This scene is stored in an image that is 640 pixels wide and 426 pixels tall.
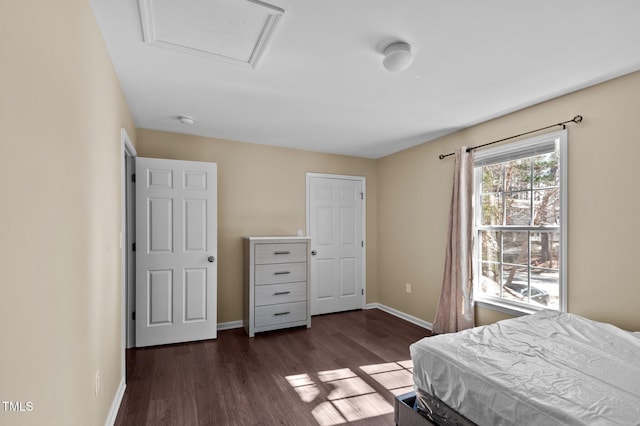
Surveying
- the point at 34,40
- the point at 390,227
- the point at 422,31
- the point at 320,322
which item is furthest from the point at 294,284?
the point at 34,40

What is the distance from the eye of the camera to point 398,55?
191 cm

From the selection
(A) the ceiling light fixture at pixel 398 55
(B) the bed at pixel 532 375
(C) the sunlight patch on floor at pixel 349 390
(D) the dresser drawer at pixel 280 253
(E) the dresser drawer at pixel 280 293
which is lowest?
(C) the sunlight patch on floor at pixel 349 390

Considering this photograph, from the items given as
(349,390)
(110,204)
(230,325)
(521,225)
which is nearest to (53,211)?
(110,204)

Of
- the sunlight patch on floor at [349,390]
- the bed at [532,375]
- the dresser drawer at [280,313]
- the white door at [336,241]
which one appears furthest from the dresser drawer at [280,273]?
the bed at [532,375]

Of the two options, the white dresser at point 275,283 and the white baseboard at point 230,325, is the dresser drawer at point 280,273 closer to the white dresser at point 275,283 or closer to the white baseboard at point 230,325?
the white dresser at point 275,283

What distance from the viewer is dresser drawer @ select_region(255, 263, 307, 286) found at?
3830 mm

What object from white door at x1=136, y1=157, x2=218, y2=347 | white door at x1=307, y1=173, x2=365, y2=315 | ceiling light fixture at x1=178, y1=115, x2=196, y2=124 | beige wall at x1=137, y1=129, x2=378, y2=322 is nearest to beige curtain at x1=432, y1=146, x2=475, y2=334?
white door at x1=307, y1=173, x2=365, y2=315

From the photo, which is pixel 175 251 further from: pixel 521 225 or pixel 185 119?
pixel 521 225

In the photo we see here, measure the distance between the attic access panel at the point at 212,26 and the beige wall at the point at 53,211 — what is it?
0.31 m

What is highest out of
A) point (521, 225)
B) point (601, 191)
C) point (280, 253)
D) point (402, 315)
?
point (601, 191)

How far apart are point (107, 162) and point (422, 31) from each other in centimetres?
210

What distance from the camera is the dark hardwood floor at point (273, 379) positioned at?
86.6 inches

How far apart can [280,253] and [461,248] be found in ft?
6.93

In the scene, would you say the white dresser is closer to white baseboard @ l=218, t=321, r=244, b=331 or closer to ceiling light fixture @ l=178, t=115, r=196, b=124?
white baseboard @ l=218, t=321, r=244, b=331
